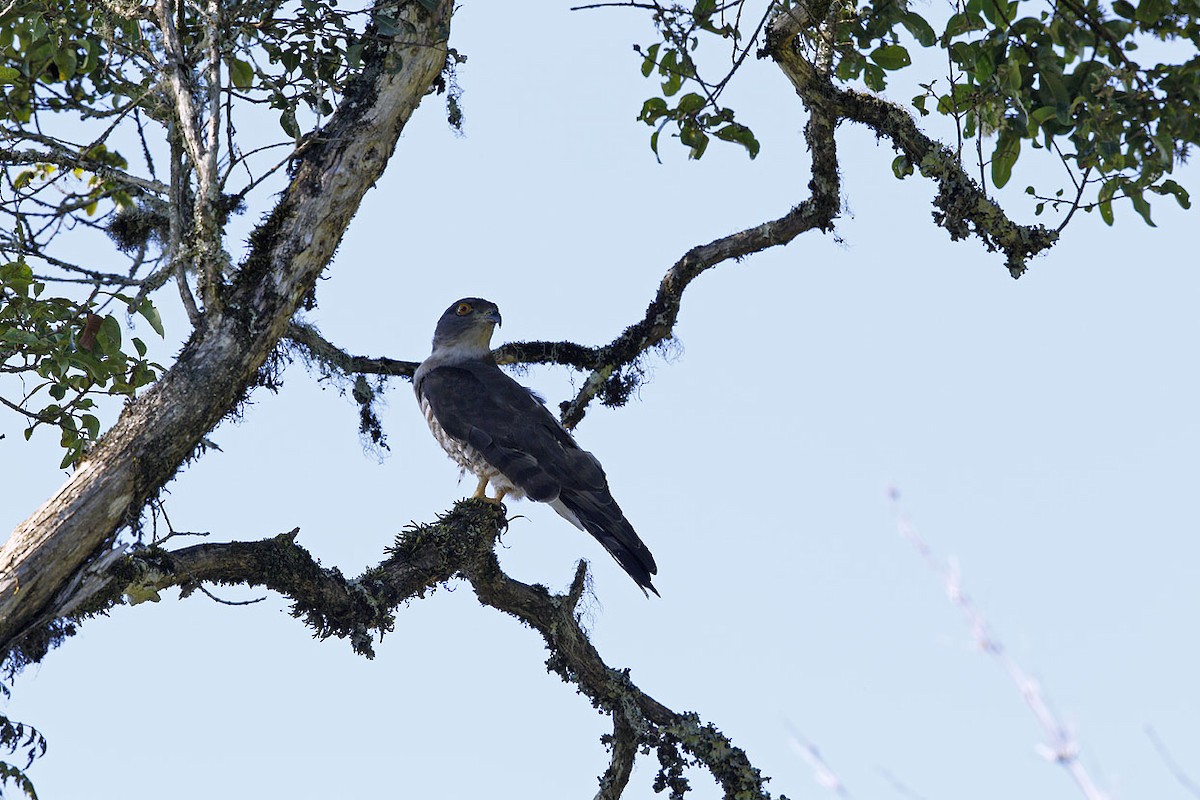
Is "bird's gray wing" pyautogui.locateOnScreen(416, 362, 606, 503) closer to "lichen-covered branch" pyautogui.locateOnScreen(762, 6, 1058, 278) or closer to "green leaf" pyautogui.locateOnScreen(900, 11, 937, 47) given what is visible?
"lichen-covered branch" pyautogui.locateOnScreen(762, 6, 1058, 278)

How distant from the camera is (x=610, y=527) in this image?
23.8 ft

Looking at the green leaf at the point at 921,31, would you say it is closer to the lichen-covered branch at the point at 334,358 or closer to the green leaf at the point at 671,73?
the green leaf at the point at 671,73

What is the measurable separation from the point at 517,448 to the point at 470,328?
183cm

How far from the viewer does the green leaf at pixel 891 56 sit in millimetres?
5863

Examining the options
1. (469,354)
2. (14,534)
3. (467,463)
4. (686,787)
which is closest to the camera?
(14,534)

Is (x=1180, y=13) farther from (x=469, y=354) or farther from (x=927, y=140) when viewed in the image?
(x=469, y=354)

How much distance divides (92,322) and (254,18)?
1442 millimetres

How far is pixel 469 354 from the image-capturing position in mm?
9141

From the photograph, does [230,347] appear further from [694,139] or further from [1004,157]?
[1004,157]

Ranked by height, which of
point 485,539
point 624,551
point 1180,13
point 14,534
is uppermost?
point 1180,13

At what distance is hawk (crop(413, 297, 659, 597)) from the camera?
727cm

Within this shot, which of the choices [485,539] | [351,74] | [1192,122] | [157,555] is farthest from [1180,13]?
[157,555]

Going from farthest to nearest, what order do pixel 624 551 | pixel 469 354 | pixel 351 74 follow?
1. pixel 469 354
2. pixel 624 551
3. pixel 351 74

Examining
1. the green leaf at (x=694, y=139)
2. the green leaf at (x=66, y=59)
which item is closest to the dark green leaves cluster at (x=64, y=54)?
the green leaf at (x=66, y=59)
